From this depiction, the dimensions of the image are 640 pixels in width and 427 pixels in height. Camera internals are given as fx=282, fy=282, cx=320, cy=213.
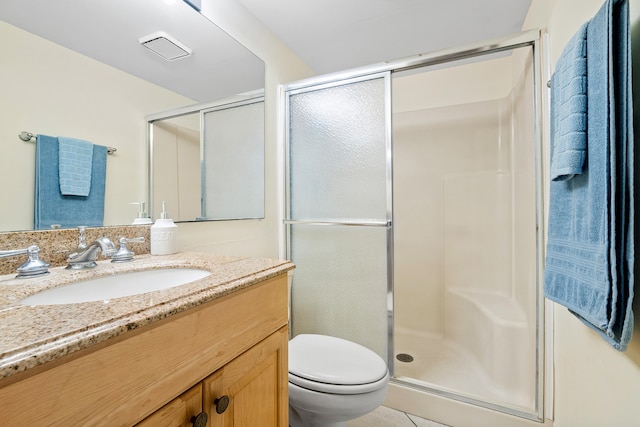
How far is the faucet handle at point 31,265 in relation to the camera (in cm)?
70

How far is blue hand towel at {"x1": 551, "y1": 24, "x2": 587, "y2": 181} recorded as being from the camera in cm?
74

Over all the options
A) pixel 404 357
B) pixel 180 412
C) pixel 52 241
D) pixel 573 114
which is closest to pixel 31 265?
pixel 52 241

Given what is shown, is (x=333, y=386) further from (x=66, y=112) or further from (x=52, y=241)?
(x=66, y=112)

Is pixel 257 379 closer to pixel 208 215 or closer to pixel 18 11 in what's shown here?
pixel 208 215

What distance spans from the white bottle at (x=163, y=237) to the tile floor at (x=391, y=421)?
1.24 metres

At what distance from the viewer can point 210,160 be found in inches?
53.3

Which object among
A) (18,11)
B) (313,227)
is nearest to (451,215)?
(313,227)

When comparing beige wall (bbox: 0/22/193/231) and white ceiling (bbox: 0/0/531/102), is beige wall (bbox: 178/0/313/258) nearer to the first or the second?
white ceiling (bbox: 0/0/531/102)

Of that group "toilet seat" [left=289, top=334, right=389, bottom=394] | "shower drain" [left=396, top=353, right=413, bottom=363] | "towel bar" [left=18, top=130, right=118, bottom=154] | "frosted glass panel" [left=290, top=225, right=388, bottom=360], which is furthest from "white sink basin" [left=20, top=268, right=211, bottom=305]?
"shower drain" [left=396, top=353, right=413, bottom=363]

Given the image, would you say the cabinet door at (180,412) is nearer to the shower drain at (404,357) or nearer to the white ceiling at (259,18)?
the white ceiling at (259,18)

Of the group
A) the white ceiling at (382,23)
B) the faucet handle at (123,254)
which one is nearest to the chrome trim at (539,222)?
the white ceiling at (382,23)

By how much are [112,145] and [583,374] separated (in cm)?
178

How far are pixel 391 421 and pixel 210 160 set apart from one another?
1.59 meters

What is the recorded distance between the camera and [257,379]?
0.73 m
